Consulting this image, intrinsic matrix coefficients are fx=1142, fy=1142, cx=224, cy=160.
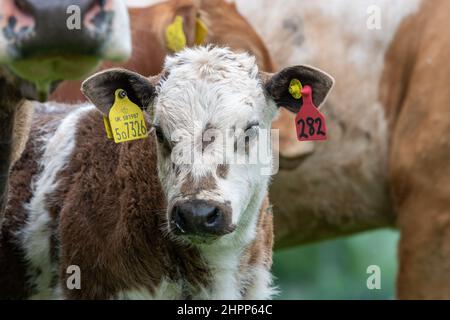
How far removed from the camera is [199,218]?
4137 mm

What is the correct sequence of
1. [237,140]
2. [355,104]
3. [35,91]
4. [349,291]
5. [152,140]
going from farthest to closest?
[349,291] → [355,104] → [152,140] → [237,140] → [35,91]

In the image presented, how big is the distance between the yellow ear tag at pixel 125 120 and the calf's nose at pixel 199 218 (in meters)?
0.51

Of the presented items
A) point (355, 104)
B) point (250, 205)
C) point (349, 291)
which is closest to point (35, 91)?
point (250, 205)

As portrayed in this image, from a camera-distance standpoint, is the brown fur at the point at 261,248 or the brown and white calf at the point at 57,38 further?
the brown fur at the point at 261,248

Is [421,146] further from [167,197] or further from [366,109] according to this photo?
[167,197]

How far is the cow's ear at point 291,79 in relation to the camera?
468 centimetres

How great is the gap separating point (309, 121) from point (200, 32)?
2135 mm

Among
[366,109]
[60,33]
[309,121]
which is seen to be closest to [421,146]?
[366,109]

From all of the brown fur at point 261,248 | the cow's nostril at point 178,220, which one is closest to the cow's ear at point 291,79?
the brown fur at point 261,248

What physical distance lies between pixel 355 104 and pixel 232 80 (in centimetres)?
250

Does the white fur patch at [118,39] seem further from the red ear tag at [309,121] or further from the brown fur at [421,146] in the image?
the brown fur at [421,146]

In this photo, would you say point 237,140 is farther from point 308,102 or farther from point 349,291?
point 349,291

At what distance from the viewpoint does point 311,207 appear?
23.4 ft

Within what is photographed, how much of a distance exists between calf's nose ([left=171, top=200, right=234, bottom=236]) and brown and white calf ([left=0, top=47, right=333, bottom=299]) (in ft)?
0.04
